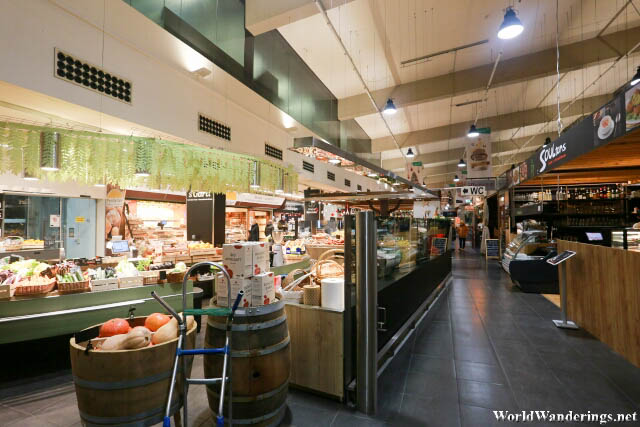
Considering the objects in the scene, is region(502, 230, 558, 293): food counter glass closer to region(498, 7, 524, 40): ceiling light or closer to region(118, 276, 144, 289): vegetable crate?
region(498, 7, 524, 40): ceiling light

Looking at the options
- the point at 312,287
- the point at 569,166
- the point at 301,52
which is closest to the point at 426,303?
the point at 312,287

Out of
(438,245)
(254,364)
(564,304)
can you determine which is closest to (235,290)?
(254,364)

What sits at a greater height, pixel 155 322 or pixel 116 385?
pixel 155 322

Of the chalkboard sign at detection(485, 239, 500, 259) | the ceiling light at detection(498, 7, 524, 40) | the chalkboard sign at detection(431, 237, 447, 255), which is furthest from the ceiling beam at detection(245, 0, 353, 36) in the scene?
the chalkboard sign at detection(485, 239, 500, 259)

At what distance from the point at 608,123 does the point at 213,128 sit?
6.61 metres

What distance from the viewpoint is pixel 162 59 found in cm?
525

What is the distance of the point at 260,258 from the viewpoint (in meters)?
2.42

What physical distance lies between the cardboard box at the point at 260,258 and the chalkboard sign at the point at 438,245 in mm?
4439

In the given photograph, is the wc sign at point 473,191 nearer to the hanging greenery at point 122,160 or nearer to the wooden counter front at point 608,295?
the wooden counter front at point 608,295

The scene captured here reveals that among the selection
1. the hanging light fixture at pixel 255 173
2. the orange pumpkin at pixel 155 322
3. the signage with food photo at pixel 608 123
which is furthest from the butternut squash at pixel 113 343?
the signage with food photo at pixel 608 123

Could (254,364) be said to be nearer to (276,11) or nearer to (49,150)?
(49,150)

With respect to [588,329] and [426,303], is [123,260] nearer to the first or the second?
[426,303]

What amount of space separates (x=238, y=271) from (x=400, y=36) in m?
7.83

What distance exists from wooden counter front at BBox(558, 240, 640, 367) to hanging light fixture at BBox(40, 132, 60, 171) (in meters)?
5.72
